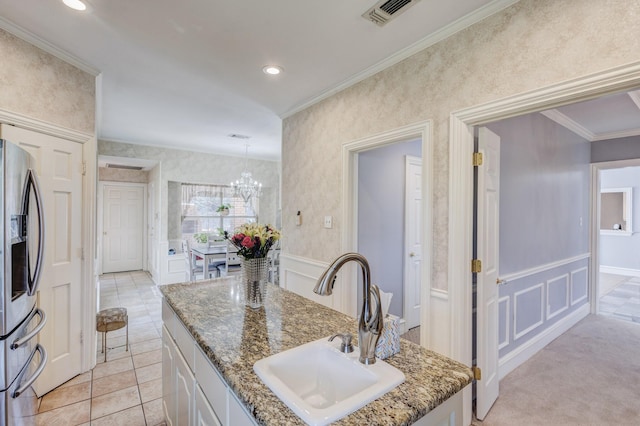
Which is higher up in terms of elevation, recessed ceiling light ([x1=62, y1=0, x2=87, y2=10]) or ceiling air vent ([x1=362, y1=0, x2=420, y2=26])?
recessed ceiling light ([x1=62, y1=0, x2=87, y2=10])

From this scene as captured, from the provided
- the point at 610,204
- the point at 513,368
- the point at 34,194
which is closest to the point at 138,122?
the point at 34,194

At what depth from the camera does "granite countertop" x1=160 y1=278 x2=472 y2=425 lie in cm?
84

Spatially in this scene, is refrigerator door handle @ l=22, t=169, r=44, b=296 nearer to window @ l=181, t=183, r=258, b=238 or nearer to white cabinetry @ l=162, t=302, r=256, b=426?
white cabinetry @ l=162, t=302, r=256, b=426

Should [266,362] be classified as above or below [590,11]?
below

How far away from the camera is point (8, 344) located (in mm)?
1384

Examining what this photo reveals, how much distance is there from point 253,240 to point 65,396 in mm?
2215

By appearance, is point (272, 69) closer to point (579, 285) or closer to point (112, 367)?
point (112, 367)

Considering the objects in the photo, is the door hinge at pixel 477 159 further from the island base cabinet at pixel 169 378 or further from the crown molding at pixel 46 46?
the crown molding at pixel 46 46

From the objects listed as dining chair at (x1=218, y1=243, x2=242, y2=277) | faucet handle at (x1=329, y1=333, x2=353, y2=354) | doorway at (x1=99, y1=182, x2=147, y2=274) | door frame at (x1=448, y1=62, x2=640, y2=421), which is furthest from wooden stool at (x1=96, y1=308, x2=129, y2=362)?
doorway at (x1=99, y1=182, x2=147, y2=274)

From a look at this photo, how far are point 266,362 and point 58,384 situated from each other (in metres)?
2.56

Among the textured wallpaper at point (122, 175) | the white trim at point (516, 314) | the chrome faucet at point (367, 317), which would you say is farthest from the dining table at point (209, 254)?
the chrome faucet at point (367, 317)

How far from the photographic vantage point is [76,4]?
1844mm

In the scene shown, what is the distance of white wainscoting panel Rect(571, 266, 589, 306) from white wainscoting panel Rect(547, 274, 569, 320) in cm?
24

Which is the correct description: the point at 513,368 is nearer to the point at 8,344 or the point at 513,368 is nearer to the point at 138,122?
the point at 8,344
